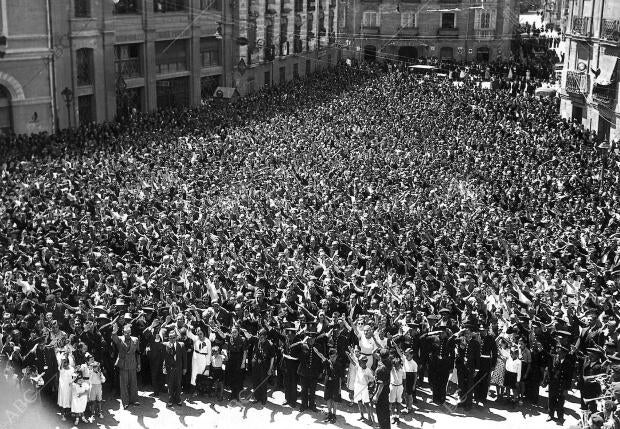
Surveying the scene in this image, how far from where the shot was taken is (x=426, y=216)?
2297 centimetres

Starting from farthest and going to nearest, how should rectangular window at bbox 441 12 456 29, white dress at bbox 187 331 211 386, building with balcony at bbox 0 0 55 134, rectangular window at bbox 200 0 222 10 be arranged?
rectangular window at bbox 441 12 456 29 → rectangular window at bbox 200 0 222 10 → building with balcony at bbox 0 0 55 134 → white dress at bbox 187 331 211 386

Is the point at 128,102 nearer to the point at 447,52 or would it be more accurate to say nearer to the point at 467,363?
the point at 467,363

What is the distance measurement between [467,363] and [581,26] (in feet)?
102

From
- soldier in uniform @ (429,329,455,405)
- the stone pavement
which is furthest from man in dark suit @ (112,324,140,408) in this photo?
soldier in uniform @ (429,329,455,405)

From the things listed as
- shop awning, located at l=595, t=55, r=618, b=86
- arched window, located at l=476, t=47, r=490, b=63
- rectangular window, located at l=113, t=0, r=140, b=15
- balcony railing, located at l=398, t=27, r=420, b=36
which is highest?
rectangular window, located at l=113, t=0, r=140, b=15

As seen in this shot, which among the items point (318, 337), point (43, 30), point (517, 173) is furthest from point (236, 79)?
point (318, 337)

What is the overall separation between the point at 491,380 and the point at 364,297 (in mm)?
3099

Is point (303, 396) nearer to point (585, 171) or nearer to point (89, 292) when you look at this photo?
point (89, 292)

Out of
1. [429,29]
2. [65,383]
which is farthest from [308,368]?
[429,29]

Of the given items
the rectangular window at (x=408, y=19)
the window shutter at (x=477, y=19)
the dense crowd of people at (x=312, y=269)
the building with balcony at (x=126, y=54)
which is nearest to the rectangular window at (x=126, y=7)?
the building with balcony at (x=126, y=54)

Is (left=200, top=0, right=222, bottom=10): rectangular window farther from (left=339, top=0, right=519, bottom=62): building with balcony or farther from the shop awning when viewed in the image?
(left=339, top=0, right=519, bottom=62): building with balcony

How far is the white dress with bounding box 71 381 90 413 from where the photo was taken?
556 inches

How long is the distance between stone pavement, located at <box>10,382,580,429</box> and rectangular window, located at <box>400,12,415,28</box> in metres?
70.2

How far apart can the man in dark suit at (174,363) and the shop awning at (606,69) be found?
2993 cm
